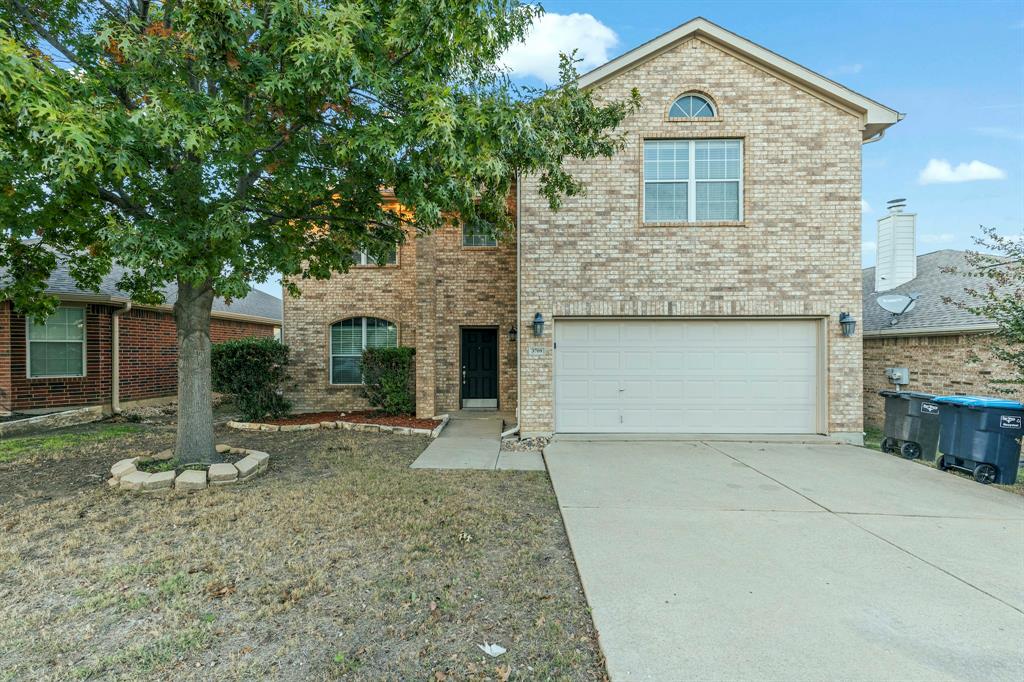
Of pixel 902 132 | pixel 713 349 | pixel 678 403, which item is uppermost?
pixel 902 132

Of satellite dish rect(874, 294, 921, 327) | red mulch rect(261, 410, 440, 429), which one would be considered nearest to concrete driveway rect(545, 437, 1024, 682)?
red mulch rect(261, 410, 440, 429)

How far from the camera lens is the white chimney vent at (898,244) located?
12.4 m

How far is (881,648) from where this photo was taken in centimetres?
272

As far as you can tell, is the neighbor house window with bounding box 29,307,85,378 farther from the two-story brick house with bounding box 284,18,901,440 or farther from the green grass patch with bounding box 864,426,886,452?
the green grass patch with bounding box 864,426,886,452

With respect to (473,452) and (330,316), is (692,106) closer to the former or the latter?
(473,452)

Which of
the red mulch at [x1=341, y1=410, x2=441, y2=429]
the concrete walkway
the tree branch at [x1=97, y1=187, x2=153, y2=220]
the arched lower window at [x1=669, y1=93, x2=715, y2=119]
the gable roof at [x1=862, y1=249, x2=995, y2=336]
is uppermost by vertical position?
the arched lower window at [x1=669, y1=93, x2=715, y2=119]

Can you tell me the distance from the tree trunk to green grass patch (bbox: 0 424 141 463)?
3182 mm

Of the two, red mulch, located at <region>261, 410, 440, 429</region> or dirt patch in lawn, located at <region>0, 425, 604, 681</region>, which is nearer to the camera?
dirt patch in lawn, located at <region>0, 425, 604, 681</region>

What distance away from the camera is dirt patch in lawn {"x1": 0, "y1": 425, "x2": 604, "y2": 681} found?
262cm

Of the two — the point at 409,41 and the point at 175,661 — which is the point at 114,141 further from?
the point at 175,661

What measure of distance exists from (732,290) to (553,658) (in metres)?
7.37

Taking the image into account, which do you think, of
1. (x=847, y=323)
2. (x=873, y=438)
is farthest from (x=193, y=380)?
(x=873, y=438)

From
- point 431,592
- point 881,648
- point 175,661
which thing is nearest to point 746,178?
point 881,648

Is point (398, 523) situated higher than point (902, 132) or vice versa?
point (902, 132)
